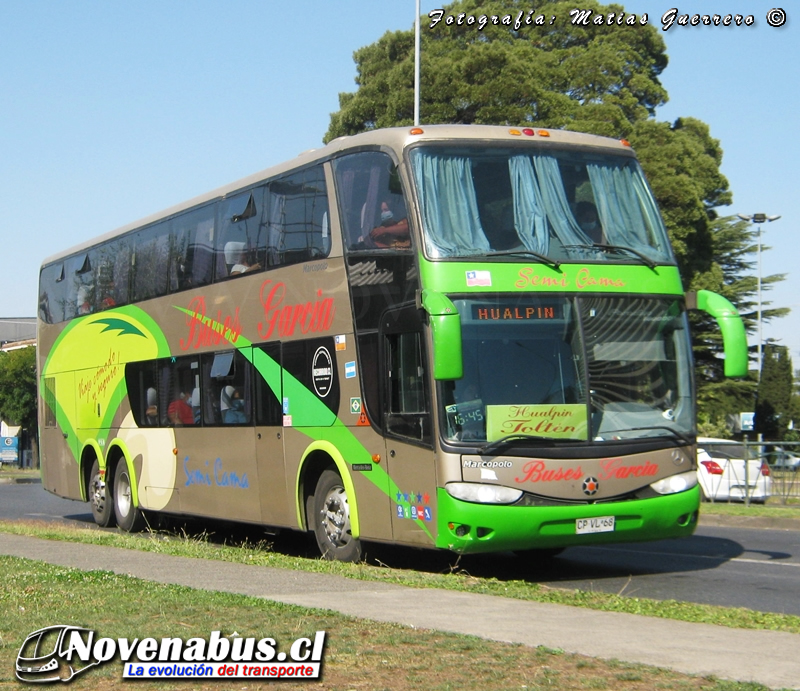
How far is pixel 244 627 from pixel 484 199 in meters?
5.69

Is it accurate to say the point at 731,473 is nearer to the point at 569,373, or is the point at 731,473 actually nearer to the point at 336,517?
the point at 336,517

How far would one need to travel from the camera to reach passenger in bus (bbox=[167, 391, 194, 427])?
17.2 meters

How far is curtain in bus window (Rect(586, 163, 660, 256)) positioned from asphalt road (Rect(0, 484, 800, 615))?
3.41 metres

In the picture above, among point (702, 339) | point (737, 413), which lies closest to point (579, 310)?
point (702, 339)

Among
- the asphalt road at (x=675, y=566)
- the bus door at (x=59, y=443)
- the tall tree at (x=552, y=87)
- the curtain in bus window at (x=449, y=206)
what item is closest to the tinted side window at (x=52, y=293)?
the bus door at (x=59, y=443)

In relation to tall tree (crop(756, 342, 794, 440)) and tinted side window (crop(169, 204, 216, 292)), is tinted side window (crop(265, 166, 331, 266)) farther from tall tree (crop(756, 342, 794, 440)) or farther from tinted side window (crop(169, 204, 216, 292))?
tall tree (crop(756, 342, 794, 440))

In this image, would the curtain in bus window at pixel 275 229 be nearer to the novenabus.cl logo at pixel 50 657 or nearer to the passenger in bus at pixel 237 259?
the passenger in bus at pixel 237 259

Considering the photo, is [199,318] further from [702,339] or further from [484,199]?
[702,339]

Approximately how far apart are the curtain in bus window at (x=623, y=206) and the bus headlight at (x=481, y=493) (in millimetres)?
2932

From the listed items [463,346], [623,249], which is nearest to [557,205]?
[623,249]

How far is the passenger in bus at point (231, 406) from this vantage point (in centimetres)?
1573

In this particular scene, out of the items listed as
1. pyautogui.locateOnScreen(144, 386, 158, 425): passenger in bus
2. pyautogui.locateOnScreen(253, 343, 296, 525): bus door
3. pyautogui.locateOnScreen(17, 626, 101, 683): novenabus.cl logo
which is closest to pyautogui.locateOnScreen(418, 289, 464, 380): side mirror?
pyautogui.locateOnScreen(17, 626, 101, 683): novenabus.cl logo

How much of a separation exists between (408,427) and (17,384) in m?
52.3

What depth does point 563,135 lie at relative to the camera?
13203 mm
